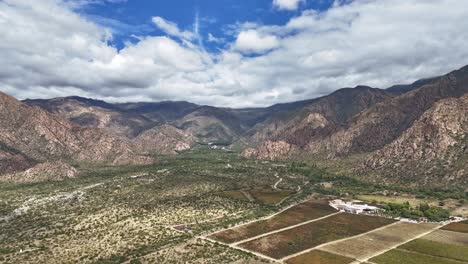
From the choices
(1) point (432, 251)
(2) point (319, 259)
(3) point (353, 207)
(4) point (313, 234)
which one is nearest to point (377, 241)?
(1) point (432, 251)

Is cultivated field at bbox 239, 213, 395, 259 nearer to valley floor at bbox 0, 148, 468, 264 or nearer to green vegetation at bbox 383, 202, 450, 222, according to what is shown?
valley floor at bbox 0, 148, 468, 264

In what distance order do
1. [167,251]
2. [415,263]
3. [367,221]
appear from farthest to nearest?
[367,221]
[167,251]
[415,263]

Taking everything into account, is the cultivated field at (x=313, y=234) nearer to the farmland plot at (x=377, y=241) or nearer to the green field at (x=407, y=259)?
the farmland plot at (x=377, y=241)

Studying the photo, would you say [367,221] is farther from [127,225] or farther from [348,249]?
[127,225]

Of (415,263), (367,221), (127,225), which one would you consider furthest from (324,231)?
(127,225)

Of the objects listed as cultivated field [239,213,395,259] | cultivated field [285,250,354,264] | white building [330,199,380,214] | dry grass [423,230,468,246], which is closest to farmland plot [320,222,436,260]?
Answer: cultivated field [285,250,354,264]

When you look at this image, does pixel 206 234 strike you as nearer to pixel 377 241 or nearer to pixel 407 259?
pixel 377 241
